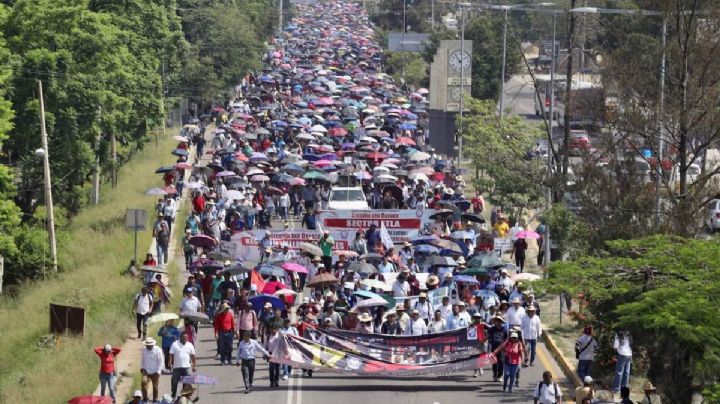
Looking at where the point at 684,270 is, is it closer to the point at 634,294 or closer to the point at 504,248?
the point at 634,294

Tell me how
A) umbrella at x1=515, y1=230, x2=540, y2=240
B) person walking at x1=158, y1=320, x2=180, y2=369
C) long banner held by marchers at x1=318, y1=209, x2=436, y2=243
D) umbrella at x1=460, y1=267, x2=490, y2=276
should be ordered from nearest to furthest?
person walking at x1=158, y1=320, x2=180, y2=369 < umbrella at x1=460, y1=267, x2=490, y2=276 < umbrella at x1=515, y1=230, x2=540, y2=240 < long banner held by marchers at x1=318, y1=209, x2=436, y2=243

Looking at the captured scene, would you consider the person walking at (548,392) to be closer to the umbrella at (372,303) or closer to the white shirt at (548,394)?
the white shirt at (548,394)

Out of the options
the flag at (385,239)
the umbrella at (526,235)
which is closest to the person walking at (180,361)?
the flag at (385,239)

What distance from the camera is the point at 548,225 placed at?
115 ft

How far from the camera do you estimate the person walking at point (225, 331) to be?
2733 centimetres

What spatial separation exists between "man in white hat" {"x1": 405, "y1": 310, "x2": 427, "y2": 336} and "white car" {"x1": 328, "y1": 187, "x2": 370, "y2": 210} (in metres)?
18.6

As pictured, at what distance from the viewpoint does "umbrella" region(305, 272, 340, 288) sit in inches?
1271

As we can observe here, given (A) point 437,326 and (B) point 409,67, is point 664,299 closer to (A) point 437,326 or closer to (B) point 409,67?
(A) point 437,326

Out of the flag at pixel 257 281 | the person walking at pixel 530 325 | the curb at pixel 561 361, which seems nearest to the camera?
the curb at pixel 561 361

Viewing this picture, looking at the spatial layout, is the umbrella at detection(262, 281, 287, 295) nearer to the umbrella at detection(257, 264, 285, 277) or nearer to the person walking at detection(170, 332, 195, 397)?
the umbrella at detection(257, 264, 285, 277)

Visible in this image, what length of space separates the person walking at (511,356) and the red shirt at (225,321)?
4.93 m

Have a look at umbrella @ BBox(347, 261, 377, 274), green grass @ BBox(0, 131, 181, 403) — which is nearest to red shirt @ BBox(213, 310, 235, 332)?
green grass @ BBox(0, 131, 181, 403)

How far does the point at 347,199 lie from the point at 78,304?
11.5 meters

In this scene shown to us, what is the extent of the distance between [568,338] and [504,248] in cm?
875
